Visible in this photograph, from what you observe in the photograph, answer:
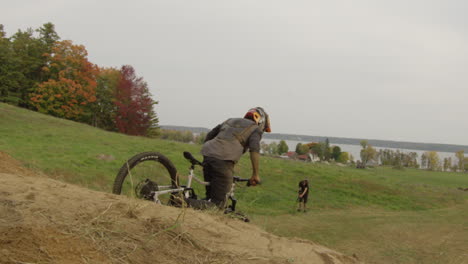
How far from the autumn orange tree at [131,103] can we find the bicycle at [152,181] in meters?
48.4

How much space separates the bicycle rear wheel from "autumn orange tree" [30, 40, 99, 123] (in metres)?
48.7

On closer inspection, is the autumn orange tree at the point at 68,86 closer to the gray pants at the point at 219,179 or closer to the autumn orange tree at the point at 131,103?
the autumn orange tree at the point at 131,103

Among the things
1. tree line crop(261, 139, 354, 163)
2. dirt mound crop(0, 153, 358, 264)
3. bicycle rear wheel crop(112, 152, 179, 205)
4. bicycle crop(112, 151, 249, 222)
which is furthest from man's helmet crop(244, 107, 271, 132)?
tree line crop(261, 139, 354, 163)

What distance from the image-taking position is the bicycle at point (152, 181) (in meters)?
4.75

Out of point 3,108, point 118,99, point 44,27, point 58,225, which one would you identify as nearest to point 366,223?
point 58,225

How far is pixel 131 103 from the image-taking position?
52.6 metres

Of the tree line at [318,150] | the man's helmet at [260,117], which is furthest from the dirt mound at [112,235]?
the tree line at [318,150]

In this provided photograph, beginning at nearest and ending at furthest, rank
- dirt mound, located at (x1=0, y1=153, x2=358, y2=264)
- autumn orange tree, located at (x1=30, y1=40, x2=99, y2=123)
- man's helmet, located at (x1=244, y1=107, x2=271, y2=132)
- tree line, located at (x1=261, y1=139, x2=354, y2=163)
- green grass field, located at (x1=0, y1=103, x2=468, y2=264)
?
dirt mound, located at (x1=0, y1=153, x2=358, y2=264) < man's helmet, located at (x1=244, y1=107, x2=271, y2=132) < green grass field, located at (x1=0, y1=103, x2=468, y2=264) < autumn orange tree, located at (x1=30, y1=40, x2=99, y2=123) < tree line, located at (x1=261, y1=139, x2=354, y2=163)

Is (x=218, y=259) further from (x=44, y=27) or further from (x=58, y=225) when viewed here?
(x=44, y=27)

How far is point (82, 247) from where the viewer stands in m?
2.39

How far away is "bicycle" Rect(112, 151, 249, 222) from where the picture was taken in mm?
4750

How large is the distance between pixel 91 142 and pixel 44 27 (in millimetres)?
40808

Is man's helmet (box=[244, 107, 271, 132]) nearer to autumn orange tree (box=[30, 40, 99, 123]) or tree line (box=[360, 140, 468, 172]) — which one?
autumn orange tree (box=[30, 40, 99, 123])

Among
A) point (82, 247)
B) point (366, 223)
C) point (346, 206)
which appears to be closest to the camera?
point (82, 247)
